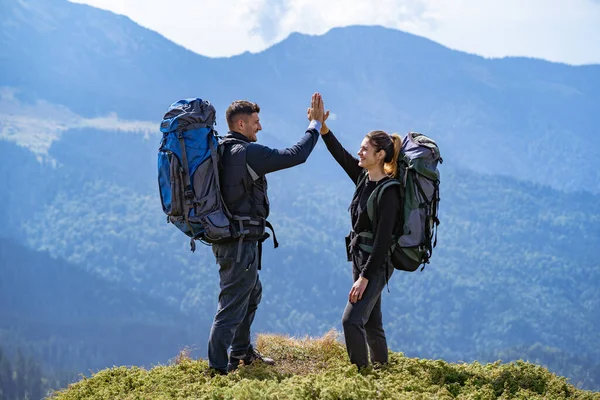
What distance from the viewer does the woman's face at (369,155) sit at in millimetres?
7561

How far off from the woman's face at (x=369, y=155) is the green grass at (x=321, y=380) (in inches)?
91.2

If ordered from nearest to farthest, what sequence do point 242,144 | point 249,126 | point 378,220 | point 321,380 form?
point 321,380 < point 378,220 < point 242,144 < point 249,126

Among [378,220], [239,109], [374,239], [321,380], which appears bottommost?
[321,380]

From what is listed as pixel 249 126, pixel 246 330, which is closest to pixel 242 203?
pixel 249 126

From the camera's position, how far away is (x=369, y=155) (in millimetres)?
7582

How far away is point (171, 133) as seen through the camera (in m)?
7.64

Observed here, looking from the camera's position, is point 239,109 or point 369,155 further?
point 239,109

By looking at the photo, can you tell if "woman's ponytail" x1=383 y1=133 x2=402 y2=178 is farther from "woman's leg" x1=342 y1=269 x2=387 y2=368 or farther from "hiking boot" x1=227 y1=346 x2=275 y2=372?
"hiking boot" x1=227 y1=346 x2=275 y2=372

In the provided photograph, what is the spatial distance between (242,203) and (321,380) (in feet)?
7.00

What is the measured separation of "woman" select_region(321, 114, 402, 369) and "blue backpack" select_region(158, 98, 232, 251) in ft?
4.90

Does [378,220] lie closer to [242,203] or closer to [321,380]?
[242,203]

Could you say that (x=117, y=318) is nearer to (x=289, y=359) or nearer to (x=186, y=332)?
(x=186, y=332)

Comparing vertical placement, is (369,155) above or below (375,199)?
above

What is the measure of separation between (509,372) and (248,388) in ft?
12.4
